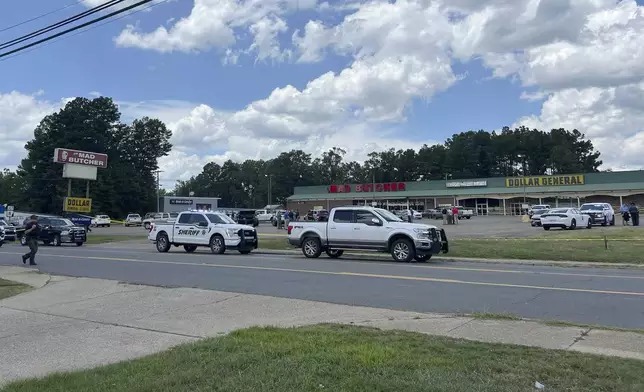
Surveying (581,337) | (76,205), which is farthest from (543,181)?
(581,337)

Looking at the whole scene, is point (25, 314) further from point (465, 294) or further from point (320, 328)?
point (465, 294)

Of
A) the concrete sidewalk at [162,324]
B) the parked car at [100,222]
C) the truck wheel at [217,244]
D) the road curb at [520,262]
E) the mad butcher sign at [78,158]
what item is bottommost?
the concrete sidewalk at [162,324]

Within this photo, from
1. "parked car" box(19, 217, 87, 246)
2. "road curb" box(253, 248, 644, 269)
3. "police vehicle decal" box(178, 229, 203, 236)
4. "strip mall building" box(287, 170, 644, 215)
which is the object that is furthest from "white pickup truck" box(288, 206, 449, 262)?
"strip mall building" box(287, 170, 644, 215)

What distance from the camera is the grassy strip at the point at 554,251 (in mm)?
19453

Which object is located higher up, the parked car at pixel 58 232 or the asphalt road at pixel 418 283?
the parked car at pixel 58 232

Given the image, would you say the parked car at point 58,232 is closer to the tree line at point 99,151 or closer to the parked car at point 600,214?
the parked car at point 600,214

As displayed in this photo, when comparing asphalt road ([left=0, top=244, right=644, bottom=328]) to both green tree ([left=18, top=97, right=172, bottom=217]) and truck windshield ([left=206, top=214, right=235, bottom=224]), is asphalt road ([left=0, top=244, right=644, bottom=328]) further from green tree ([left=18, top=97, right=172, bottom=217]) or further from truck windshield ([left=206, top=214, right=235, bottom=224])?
green tree ([left=18, top=97, right=172, bottom=217])

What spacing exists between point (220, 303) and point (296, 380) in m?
5.76

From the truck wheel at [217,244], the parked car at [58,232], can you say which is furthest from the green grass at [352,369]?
the parked car at [58,232]

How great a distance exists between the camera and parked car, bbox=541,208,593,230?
116ft

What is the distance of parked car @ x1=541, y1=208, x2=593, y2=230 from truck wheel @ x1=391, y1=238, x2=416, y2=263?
20.9m

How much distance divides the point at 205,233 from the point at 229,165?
482 feet

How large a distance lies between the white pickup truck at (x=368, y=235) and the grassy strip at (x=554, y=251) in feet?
8.70

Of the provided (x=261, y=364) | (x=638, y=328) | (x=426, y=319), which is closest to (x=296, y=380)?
(x=261, y=364)
